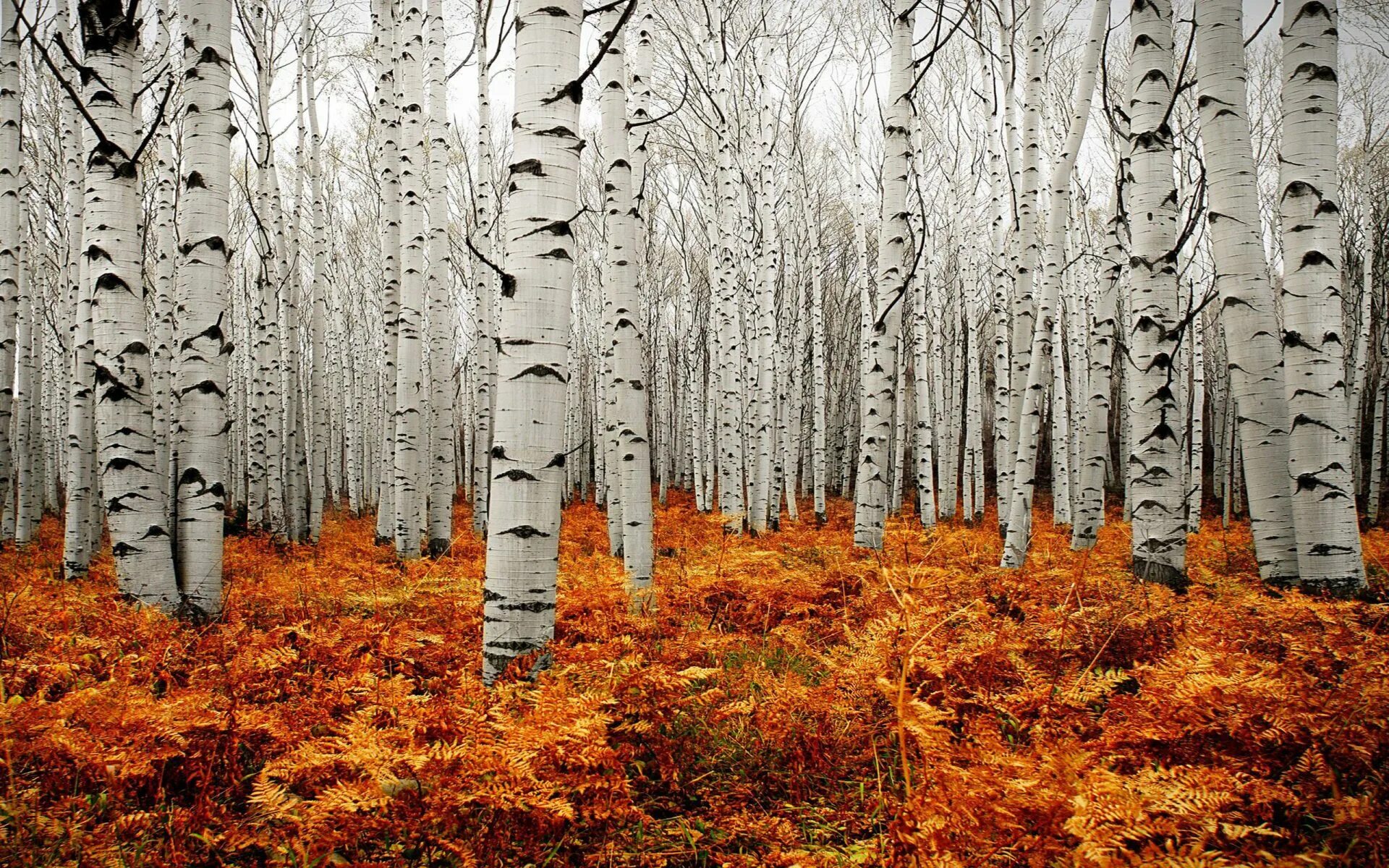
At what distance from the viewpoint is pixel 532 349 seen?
2695mm

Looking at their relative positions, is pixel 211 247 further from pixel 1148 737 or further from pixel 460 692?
pixel 1148 737

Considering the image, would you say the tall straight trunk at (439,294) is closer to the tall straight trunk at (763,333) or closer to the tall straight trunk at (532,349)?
the tall straight trunk at (763,333)

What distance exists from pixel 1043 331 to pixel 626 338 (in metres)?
4.44

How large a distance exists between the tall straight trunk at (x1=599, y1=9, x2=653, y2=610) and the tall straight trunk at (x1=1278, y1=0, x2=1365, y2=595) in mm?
4170

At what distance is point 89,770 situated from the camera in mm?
2057

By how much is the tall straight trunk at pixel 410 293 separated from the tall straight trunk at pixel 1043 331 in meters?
6.63

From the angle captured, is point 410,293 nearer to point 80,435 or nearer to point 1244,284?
point 80,435

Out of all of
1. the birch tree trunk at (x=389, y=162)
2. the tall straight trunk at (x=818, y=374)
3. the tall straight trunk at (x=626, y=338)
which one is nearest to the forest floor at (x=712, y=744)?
the tall straight trunk at (x=626, y=338)

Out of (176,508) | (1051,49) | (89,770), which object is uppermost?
(1051,49)

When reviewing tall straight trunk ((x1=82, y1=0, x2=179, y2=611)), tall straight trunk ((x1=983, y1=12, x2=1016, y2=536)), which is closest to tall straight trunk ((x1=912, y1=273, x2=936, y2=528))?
tall straight trunk ((x1=983, y1=12, x2=1016, y2=536))

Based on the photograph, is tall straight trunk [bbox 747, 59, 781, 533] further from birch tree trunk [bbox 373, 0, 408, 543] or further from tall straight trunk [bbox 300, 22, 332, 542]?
tall straight trunk [bbox 300, 22, 332, 542]

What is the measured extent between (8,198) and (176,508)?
568cm

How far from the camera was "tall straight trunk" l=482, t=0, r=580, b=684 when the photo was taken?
2.69 m

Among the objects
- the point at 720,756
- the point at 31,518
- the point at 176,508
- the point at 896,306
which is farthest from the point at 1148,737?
the point at 31,518
